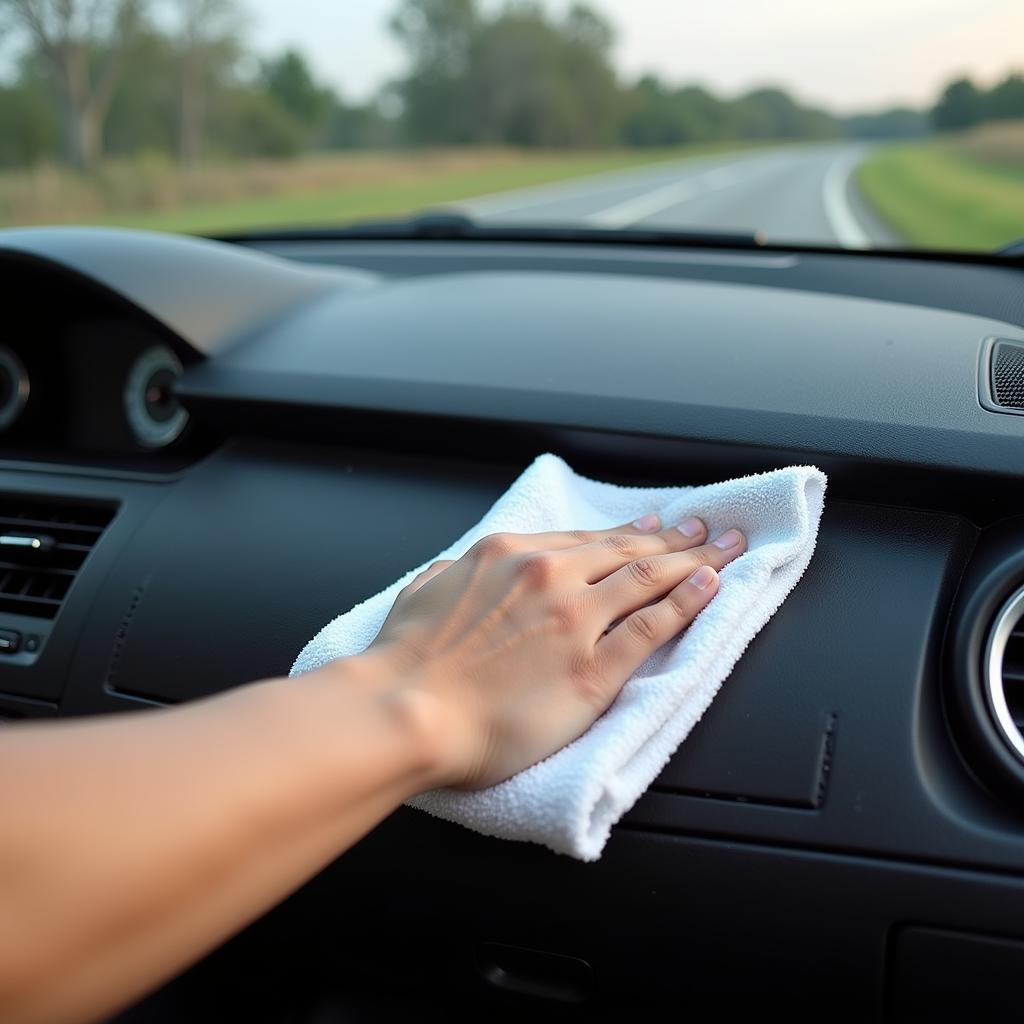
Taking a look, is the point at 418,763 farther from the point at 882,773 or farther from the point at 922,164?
the point at 922,164

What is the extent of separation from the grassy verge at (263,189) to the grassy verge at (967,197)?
160 inches

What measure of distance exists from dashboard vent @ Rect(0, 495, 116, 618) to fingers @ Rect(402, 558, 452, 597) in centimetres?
70

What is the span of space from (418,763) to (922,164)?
1227 centimetres

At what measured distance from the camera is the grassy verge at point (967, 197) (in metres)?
3.96

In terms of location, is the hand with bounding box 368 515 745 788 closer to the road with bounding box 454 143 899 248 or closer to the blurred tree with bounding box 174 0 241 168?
the road with bounding box 454 143 899 248

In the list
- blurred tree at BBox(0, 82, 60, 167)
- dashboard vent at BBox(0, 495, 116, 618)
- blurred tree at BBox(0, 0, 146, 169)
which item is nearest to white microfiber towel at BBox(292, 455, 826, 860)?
dashboard vent at BBox(0, 495, 116, 618)

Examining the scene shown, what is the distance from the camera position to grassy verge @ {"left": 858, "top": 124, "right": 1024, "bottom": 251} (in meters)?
3.96

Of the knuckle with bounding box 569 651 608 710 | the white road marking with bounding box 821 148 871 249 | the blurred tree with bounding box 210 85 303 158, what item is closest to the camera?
the knuckle with bounding box 569 651 608 710

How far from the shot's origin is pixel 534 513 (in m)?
1.50

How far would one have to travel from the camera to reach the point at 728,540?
1.38m


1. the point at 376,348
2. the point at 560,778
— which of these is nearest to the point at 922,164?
the point at 376,348

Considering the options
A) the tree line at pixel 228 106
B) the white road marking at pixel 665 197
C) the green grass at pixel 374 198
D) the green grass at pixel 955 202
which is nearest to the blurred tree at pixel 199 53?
the tree line at pixel 228 106

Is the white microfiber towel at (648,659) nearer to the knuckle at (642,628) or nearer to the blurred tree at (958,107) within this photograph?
the knuckle at (642,628)

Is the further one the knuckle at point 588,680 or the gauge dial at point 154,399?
the gauge dial at point 154,399
